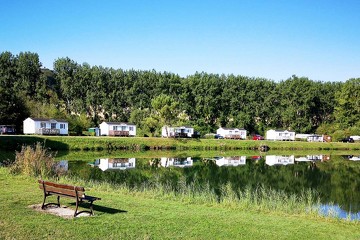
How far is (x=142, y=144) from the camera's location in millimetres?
61438

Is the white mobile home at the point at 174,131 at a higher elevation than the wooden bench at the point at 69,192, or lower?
higher

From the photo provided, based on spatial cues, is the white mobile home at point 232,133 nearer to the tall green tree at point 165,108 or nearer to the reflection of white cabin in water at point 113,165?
the tall green tree at point 165,108

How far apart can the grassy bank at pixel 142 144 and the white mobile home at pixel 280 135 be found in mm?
11874

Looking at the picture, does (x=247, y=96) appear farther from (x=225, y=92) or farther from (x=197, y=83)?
(x=197, y=83)

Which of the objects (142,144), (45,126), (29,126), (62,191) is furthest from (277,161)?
(29,126)

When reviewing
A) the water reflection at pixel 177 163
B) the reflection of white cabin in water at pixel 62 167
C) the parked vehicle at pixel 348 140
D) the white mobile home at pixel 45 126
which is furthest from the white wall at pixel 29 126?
the parked vehicle at pixel 348 140

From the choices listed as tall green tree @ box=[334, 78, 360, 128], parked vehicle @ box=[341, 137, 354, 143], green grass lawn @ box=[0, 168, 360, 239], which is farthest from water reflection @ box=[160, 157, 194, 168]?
tall green tree @ box=[334, 78, 360, 128]

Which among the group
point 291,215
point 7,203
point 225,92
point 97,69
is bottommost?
point 291,215

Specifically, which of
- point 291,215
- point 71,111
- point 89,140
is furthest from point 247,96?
point 291,215

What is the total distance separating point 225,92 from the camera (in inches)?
3639

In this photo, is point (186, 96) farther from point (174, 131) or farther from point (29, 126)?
point (29, 126)

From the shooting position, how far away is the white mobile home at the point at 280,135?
294 feet

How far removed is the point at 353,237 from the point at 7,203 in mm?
10772

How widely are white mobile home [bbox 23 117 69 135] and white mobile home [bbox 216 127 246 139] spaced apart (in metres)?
37.1
